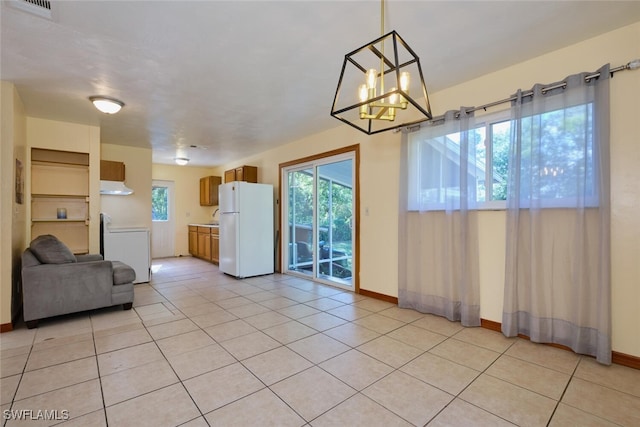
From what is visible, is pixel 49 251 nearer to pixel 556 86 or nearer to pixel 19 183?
pixel 19 183

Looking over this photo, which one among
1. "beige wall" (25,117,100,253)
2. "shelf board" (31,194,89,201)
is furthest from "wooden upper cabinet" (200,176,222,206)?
"beige wall" (25,117,100,253)

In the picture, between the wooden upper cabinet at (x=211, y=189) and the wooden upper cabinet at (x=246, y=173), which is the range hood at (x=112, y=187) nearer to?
the wooden upper cabinet at (x=246, y=173)

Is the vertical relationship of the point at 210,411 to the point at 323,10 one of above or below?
below

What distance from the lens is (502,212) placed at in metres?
2.74

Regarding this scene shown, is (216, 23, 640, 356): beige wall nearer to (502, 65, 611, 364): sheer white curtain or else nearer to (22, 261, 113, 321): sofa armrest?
(502, 65, 611, 364): sheer white curtain

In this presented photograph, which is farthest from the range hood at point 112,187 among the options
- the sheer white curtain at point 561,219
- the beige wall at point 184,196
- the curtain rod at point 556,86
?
the sheer white curtain at point 561,219

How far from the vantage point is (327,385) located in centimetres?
191

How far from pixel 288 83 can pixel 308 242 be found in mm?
2912

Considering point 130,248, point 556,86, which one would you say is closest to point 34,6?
point 130,248

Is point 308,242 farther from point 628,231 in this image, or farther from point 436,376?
point 628,231

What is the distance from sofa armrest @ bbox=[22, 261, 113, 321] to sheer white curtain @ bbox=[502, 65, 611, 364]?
4.23m

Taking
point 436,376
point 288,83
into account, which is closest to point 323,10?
point 288,83

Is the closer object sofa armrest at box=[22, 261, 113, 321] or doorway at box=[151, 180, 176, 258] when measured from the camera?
sofa armrest at box=[22, 261, 113, 321]

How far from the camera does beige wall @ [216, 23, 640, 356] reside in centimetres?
210
